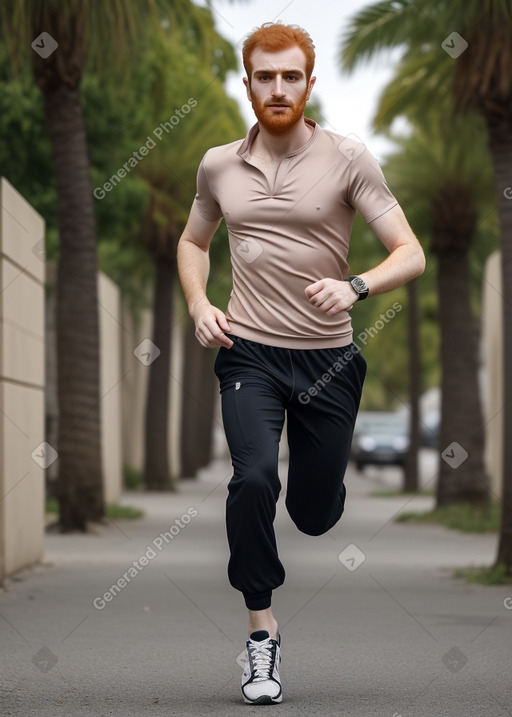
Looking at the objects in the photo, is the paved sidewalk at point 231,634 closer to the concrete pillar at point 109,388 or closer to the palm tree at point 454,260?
the palm tree at point 454,260

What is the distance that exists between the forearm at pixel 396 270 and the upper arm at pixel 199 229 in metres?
0.82

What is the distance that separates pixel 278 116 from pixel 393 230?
575 mm

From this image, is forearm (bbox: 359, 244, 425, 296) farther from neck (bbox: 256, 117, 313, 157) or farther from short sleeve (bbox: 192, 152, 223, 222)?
short sleeve (bbox: 192, 152, 223, 222)

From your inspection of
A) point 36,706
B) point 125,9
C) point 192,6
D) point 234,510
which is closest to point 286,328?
point 234,510

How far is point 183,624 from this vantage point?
7.39 m

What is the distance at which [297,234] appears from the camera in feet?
15.9

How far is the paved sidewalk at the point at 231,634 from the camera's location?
16.4 feet

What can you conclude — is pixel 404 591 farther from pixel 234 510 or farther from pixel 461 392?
pixel 461 392

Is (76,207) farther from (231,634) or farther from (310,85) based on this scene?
(310,85)

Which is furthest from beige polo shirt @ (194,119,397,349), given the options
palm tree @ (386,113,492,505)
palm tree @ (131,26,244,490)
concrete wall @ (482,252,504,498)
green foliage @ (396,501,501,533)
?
palm tree @ (131,26,244,490)

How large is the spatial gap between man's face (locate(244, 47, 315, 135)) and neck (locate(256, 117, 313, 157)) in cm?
9

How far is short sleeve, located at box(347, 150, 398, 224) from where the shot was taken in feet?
15.8

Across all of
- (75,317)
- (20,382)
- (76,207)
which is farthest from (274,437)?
(75,317)

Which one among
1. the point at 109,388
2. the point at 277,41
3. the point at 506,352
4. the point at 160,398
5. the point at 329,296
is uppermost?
the point at 277,41
